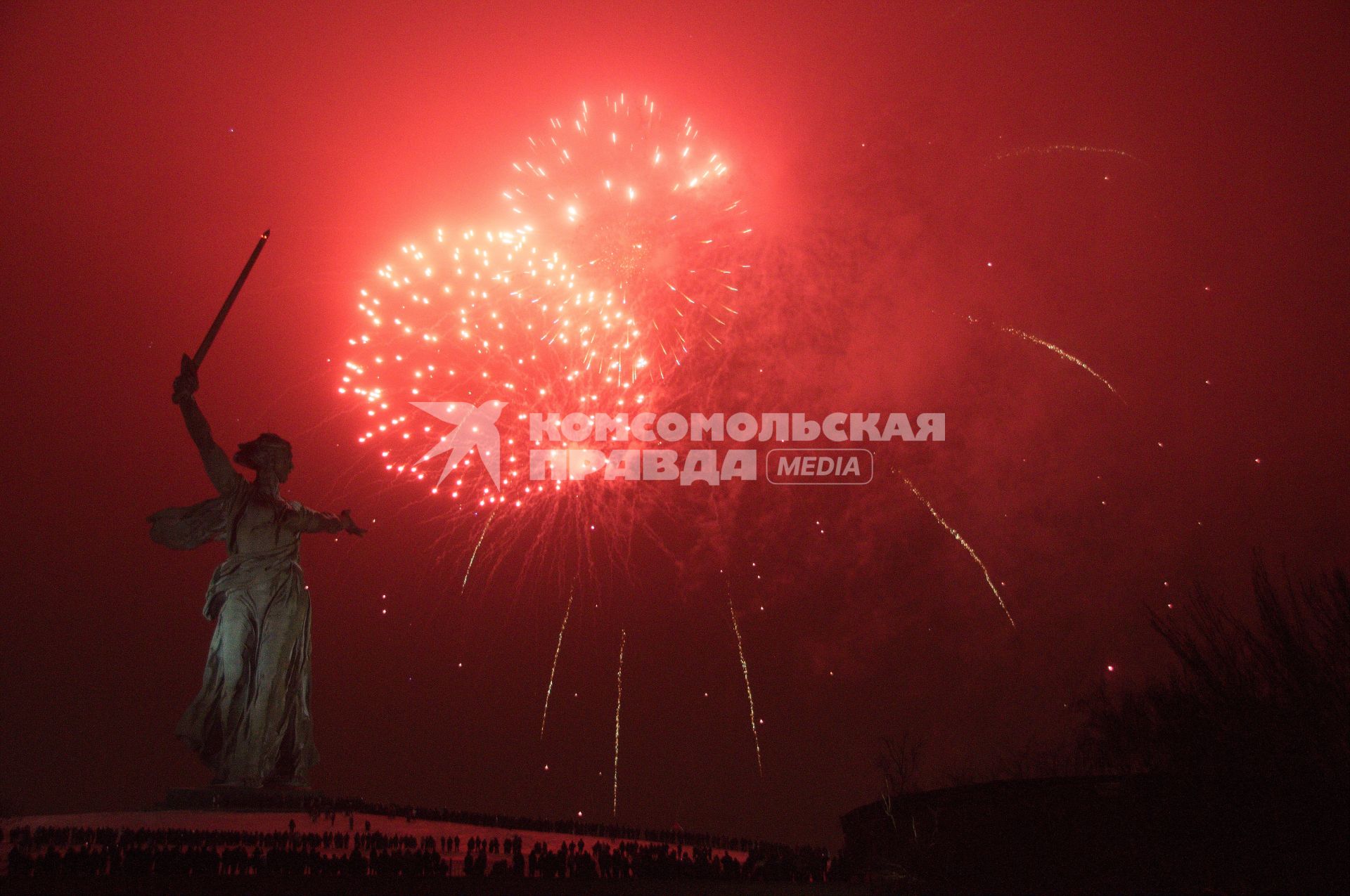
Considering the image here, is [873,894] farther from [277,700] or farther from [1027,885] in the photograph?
[277,700]

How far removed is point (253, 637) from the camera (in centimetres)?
1967

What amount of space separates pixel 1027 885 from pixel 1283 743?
16.2 feet

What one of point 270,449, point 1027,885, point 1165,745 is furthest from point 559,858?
point 1165,745

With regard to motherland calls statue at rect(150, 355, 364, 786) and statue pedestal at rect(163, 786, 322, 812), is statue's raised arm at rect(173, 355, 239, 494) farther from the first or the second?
statue pedestal at rect(163, 786, 322, 812)

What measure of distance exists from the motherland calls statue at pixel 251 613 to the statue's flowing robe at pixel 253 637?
0.02 meters

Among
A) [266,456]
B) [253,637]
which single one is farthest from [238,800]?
[266,456]

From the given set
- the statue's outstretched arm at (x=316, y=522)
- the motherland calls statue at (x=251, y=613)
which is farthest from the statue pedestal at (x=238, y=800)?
the statue's outstretched arm at (x=316, y=522)

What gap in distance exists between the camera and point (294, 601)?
20234 mm

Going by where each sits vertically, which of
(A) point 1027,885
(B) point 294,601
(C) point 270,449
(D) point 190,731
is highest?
(C) point 270,449

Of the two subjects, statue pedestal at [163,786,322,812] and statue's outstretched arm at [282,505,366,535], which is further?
statue's outstretched arm at [282,505,366,535]

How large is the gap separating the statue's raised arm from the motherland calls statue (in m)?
0.02

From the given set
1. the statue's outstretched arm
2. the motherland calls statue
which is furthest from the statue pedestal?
the statue's outstretched arm

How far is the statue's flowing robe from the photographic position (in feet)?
62.4

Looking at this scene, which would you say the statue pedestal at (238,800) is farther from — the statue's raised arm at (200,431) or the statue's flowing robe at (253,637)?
the statue's raised arm at (200,431)
